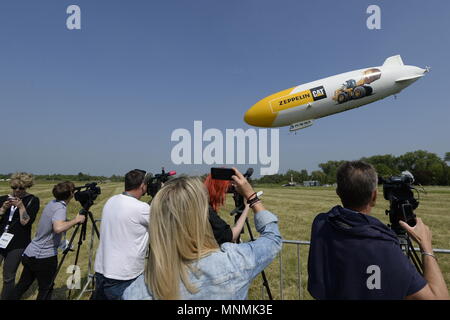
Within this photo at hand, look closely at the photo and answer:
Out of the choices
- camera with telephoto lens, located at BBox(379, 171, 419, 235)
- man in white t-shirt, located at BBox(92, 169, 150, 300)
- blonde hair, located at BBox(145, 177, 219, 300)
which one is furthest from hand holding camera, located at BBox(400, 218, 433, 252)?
man in white t-shirt, located at BBox(92, 169, 150, 300)

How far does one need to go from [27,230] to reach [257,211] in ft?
15.2

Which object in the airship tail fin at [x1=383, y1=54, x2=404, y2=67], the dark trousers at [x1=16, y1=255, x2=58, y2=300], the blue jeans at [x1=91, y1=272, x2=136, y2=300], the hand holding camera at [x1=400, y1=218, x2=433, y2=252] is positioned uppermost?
the airship tail fin at [x1=383, y1=54, x2=404, y2=67]

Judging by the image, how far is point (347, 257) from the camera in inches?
64.5

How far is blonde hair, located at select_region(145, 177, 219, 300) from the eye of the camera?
1.31 m

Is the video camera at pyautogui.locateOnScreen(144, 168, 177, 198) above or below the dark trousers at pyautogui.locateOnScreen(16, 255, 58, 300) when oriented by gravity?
above

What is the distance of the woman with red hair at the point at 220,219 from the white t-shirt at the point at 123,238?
87cm

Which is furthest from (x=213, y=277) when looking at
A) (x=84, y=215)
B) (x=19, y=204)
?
(x=19, y=204)

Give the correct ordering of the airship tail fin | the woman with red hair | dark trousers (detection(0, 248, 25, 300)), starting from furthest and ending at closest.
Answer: the airship tail fin → dark trousers (detection(0, 248, 25, 300)) → the woman with red hair

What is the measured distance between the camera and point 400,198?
86.3 inches

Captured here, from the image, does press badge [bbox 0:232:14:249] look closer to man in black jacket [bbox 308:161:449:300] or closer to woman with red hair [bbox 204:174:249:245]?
woman with red hair [bbox 204:174:249:245]


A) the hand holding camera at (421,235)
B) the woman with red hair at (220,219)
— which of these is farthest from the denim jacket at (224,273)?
the hand holding camera at (421,235)

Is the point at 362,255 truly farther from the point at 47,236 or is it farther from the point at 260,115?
the point at 260,115

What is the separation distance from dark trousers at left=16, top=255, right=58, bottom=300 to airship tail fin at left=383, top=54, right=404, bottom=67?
1915cm
